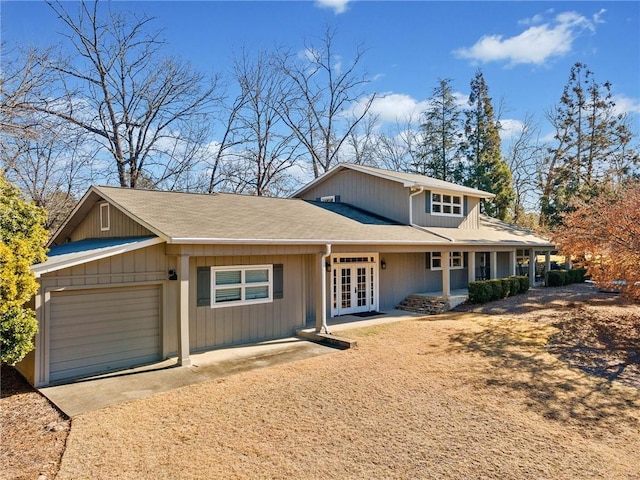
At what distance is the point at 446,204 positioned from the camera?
18844 mm

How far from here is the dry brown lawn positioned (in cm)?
468

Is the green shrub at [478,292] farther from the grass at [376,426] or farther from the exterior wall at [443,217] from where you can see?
the grass at [376,426]

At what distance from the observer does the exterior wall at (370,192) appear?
1720cm

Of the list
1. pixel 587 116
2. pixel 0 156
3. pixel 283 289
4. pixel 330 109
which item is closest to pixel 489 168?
pixel 587 116

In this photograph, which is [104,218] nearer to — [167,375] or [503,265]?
[167,375]

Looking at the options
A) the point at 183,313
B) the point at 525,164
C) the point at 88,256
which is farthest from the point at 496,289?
the point at 525,164

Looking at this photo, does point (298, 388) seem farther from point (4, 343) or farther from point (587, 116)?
point (587, 116)

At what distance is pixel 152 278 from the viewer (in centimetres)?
895

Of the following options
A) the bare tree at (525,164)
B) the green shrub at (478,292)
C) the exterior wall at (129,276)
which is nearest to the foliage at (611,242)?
the green shrub at (478,292)

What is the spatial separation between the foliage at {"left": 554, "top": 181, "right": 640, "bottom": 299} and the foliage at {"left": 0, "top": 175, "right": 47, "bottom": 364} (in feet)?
44.2

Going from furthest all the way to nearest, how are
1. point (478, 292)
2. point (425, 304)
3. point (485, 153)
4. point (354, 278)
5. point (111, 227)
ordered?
1. point (485, 153)
2. point (478, 292)
3. point (425, 304)
4. point (354, 278)
5. point (111, 227)

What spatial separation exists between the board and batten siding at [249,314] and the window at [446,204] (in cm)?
843

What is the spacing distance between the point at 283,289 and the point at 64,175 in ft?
55.1

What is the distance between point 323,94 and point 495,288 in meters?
21.6
